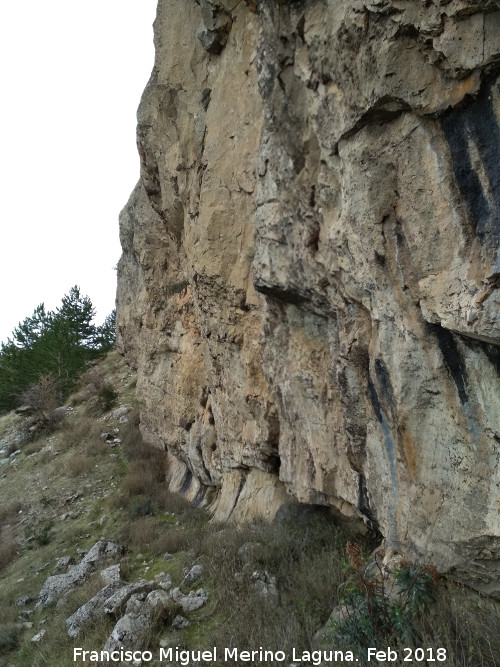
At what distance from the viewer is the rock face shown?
2.76m

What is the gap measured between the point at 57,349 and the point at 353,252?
1841 centimetres

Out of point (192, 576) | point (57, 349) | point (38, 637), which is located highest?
point (57, 349)

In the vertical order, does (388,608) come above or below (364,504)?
below

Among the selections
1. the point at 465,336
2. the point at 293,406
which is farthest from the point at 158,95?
the point at 465,336

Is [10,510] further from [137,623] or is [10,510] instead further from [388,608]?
[388,608]

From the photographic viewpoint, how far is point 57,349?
19.5 m

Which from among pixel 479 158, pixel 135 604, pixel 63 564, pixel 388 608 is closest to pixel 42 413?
pixel 63 564

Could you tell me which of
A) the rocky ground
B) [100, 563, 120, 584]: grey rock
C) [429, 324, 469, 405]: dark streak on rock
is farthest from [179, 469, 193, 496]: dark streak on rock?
[429, 324, 469, 405]: dark streak on rock

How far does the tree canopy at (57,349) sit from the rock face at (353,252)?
14.2m

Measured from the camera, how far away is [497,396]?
2.73 m

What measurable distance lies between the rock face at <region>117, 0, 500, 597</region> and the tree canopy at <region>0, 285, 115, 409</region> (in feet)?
46.5

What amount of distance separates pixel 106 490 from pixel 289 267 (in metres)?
8.02

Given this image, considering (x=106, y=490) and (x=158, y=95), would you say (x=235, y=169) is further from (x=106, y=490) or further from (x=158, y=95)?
(x=106, y=490)

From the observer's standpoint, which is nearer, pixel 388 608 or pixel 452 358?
pixel 452 358
